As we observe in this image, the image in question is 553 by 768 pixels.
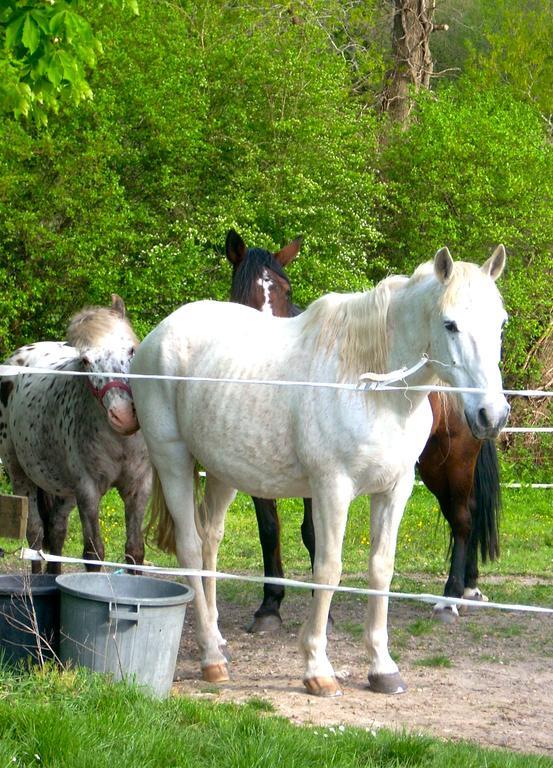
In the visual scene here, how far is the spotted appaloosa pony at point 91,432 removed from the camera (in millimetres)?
6145

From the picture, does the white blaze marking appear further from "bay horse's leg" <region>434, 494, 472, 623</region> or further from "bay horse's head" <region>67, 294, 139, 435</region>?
"bay horse's leg" <region>434, 494, 472, 623</region>

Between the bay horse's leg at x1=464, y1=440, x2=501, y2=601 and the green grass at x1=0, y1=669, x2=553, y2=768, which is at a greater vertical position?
the bay horse's leg at x1=464, y1=440, x2=501, y2=601

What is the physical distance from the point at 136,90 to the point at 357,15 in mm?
11584

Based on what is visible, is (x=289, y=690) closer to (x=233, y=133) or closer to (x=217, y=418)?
(x=217, y=418)

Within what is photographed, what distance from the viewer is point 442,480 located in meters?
7.31

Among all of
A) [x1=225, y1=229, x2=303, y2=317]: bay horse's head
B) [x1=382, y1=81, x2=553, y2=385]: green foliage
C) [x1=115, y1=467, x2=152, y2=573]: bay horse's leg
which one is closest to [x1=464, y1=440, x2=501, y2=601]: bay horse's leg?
[x1=225, y1=229, x2=303, y2=317]: bay horse's head

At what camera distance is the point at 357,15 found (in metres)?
25.5

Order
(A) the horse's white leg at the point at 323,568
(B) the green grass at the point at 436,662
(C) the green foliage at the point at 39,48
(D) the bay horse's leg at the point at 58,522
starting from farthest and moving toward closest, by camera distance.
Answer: (D) the bay horse's leg at the point at 58,522 → (C) the green foliage at the point at 39,48 → (B) the green grass at the point at 436,662 → (A) the horse's white leg at the point at 323,568

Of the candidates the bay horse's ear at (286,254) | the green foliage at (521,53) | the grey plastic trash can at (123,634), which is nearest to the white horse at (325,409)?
the grey plastic trash can at (123,634)

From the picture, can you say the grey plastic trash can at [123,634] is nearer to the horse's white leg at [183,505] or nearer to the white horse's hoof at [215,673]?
the white horse's hoof at [215,673]

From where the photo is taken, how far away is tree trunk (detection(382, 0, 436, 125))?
2073 cm

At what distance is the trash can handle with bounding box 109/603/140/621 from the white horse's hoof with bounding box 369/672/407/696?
1.32m

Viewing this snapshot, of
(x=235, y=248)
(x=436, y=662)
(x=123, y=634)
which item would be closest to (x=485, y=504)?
(x=436, y=662)

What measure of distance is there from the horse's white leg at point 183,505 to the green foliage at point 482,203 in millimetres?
12358
